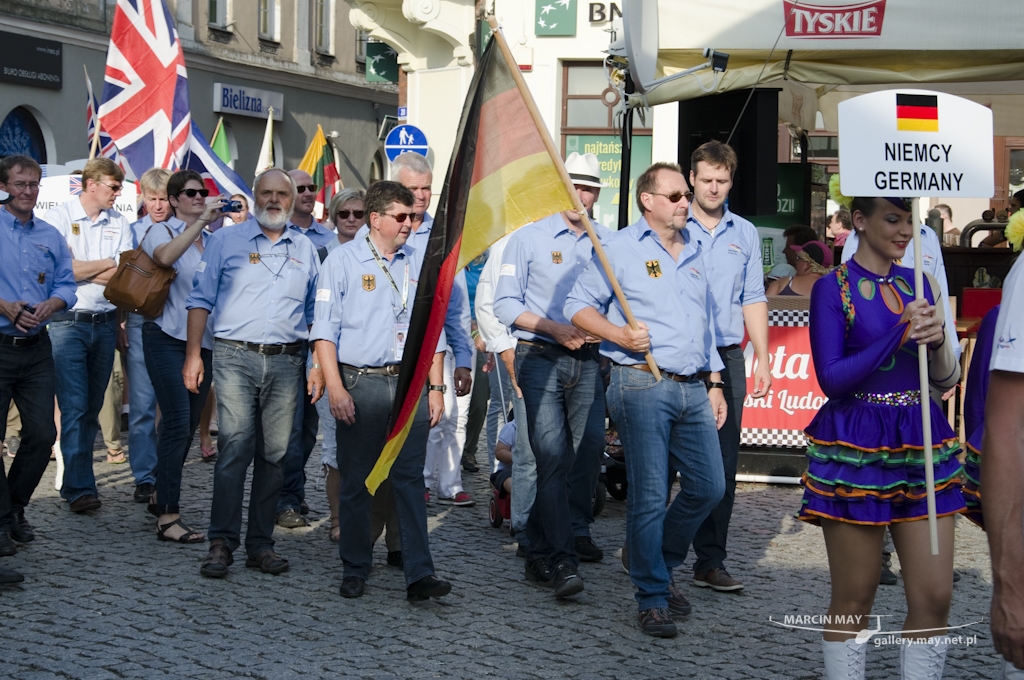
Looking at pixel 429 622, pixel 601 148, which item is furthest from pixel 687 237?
pixel 601 148

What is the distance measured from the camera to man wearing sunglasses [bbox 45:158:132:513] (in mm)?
8297

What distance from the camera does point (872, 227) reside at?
4344 millimetres

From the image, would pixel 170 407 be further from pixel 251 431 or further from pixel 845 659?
pixel 845 659

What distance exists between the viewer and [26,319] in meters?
7.02

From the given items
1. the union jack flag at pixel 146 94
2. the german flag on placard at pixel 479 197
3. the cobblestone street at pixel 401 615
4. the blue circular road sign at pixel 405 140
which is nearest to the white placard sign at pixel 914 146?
the german flag on placard at pixel 479 197

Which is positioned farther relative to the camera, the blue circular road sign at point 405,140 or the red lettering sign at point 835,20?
the blue circular road sign at point 405,140

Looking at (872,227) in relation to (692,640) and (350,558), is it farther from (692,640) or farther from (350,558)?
(350,558)

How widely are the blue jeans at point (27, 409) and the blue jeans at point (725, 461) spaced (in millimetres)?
3688

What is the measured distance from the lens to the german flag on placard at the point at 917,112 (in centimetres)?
420

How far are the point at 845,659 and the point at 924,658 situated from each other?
252 millimetres

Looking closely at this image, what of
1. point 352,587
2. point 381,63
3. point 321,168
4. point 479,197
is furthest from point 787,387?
point 381,63

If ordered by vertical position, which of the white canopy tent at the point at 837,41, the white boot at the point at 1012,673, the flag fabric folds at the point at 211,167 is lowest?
the white boot at the point at 1012,673

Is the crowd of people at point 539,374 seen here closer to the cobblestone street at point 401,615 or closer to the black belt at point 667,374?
the black belt at point 667,374

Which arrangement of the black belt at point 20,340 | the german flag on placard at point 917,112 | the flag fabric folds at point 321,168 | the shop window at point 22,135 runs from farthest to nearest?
the shop window at point 22,135 → the flag fabric folds at point 321,168 → the black belt at point 20,340 → the german flag on placard at point 917,112
